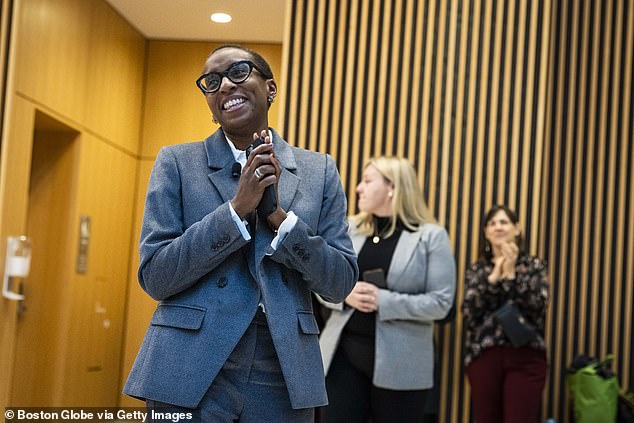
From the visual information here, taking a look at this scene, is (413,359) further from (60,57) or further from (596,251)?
(60,57)

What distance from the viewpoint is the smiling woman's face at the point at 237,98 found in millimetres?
2107

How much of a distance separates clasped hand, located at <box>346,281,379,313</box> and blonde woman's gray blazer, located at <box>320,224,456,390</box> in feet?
0.09

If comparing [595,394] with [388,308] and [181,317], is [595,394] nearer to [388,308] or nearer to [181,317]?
[388,308]

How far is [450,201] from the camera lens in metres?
5.43

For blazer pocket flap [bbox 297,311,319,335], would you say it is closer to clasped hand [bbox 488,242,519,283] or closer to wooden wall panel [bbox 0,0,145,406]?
clasped hand [bbox 488,242,519,283]

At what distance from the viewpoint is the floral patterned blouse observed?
5.05 meters

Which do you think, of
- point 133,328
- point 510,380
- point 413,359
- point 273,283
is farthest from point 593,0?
point 273,283

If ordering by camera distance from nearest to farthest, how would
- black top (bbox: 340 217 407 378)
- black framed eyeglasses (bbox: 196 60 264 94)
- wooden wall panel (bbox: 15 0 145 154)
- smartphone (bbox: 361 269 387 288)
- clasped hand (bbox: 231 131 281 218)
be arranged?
clasped hand (bbox: 231 131 281 218) < black framed eyeglasses (bbox: 196 60 264 94) < black top (bbox: 340 217 407 378) < smartphone (bbox: 361 269 387 288) < wooden wall panel (bbox: 15 0 145 154)

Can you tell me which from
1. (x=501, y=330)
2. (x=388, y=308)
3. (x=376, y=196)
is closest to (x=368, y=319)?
(x=388, y=308)

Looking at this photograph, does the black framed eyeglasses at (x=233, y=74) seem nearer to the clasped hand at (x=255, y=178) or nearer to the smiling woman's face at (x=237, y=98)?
the smiling woman's face at (x=237, y=98)

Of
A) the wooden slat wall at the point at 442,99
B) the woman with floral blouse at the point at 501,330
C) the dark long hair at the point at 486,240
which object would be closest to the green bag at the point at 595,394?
the woman with floral blouse at the point at 501,330

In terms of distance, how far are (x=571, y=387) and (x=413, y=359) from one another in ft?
7.40

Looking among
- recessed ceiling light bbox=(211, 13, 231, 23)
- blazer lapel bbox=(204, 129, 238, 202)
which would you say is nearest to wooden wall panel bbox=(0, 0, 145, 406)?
recessed ceiling light bbox=(211, 13, 231, 23)

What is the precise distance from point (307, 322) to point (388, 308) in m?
2.10
